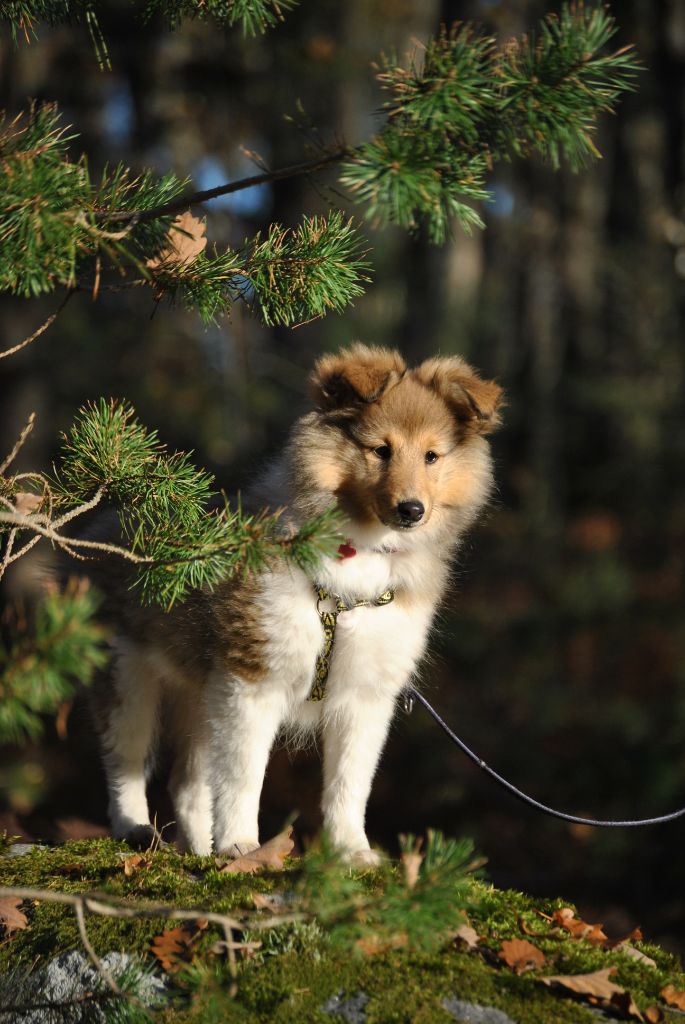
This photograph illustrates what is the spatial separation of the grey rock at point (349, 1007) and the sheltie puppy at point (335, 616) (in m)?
1.13

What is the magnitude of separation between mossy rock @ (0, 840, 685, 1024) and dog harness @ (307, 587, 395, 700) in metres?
0.75

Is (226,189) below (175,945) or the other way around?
the other way around

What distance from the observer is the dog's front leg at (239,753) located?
4211mm

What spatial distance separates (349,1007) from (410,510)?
188cm

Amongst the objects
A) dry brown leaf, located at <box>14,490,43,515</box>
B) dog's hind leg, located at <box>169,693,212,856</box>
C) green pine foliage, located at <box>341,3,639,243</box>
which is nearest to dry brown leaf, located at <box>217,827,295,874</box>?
dog's hind leg, located at <box>169,693,212,856</box>

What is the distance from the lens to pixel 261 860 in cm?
385

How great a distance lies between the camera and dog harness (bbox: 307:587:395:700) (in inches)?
166

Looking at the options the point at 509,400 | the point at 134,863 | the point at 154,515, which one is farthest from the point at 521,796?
the point at 509,400

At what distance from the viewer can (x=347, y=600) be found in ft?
14.1

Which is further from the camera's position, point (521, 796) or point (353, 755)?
point (353, 755)

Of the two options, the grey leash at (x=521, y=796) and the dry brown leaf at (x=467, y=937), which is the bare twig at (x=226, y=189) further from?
the grey leash at (x=521, y=796)

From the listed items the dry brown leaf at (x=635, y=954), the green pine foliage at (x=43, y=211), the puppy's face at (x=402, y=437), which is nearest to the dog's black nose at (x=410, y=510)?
the puppy's face at (x=402, y=437)

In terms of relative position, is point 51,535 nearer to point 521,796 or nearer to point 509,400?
point 521,796

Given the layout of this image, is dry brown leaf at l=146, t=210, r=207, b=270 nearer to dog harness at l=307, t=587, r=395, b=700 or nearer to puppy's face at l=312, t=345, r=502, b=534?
puppy's face at l=312, t=345, r=502, b=534
